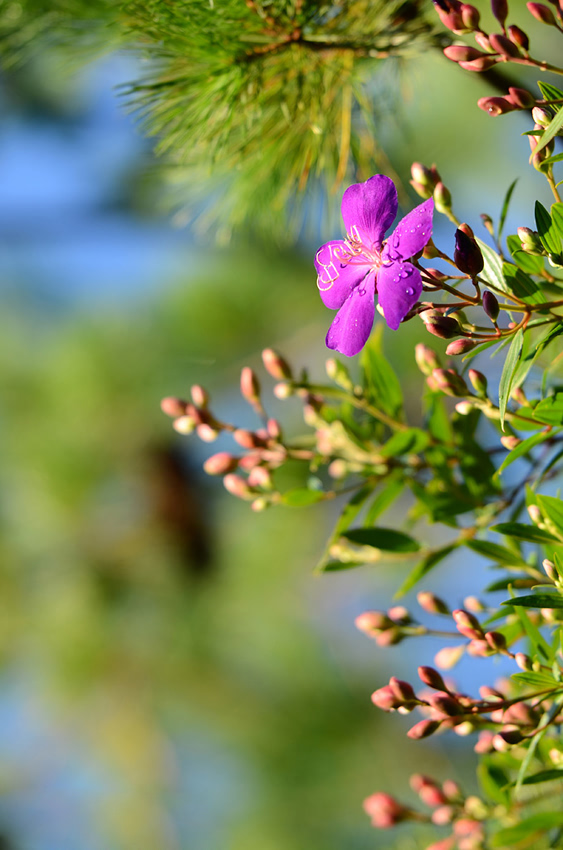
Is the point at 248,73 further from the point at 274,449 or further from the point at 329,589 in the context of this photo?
the point at 329,589

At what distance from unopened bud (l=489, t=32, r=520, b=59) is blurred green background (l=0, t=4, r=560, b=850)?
2.11 meters

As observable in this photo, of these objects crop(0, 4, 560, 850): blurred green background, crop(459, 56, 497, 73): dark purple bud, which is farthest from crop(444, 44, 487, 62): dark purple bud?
crop(0, 4, 560, 850): blurred green background

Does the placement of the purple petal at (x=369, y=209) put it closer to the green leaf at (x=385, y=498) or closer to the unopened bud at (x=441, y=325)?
the unopened bud at (x=441, y=325)

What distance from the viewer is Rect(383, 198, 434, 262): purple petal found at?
14.7 inches

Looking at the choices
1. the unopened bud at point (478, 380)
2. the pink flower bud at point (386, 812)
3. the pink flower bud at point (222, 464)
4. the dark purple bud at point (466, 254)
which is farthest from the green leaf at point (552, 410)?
the pink flower bud at point (386, 812)

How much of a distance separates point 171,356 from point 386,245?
8.34 ft

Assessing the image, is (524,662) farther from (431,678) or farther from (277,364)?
(277,364)

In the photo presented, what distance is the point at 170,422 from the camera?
2.94 meters

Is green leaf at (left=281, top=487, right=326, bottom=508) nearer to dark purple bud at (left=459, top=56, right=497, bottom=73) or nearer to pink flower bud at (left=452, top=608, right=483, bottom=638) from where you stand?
pink flower bud at (left=452, top=608, right=483, bottom=638)

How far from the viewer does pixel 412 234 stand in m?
0.38

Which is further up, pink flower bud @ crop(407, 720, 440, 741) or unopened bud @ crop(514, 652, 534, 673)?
unopened bud @ crop(514, 652, 534, 673)

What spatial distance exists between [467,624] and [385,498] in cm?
19

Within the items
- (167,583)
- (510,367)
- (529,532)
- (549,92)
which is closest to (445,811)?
(529,532)

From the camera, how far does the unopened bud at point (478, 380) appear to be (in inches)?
19.3
